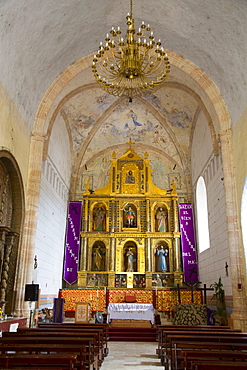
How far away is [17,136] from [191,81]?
22.8 ft

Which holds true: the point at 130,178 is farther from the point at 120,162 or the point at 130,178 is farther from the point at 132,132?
the point at 132,132

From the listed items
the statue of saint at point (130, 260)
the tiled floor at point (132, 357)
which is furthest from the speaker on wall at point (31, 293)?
the statue of saint at point (130, 260)

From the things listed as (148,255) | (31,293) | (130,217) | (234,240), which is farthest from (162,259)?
(31,293)

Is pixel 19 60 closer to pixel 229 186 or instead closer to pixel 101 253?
pixel 229 186

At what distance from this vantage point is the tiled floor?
276 inches

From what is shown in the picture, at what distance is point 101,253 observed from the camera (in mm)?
17016

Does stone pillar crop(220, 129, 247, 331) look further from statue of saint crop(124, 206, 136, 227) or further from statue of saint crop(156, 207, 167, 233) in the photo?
statue of saint crop(124, 206, 136, 227)

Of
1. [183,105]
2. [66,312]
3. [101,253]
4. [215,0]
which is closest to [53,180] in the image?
[101,253]

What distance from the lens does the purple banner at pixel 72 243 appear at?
16.4 metres

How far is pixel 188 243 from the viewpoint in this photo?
54.5 feet

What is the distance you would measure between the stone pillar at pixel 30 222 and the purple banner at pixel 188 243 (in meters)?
8.19

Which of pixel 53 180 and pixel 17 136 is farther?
pixel 53 180

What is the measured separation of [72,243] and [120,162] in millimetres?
4863

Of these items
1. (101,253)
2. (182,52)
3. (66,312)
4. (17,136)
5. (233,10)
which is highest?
(182,52)
